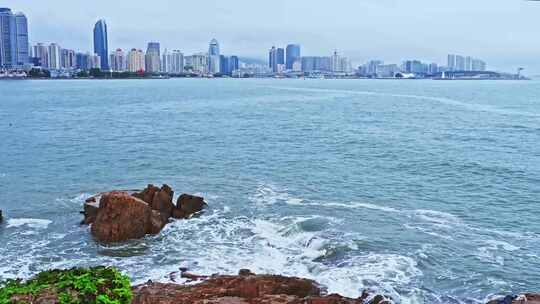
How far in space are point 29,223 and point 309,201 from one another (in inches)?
691

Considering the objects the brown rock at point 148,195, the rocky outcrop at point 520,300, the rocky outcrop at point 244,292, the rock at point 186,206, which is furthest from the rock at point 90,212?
the rocky outcrop at point 520,300

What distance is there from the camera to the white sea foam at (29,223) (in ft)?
104

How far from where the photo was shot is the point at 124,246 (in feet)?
93.0

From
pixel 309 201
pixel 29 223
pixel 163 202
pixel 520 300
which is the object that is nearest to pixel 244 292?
pixel 520 300

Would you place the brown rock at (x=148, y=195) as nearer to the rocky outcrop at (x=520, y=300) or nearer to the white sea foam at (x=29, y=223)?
the white sea foam at (x=29, y=223)

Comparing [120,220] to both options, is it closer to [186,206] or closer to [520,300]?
[186,206]

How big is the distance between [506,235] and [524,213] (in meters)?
4.76

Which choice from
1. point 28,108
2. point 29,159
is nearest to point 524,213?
point 29,159

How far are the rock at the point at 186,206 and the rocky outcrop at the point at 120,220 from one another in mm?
3261

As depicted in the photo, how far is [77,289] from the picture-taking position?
39.5 ft

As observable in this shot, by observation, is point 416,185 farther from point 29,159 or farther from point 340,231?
point 29,159

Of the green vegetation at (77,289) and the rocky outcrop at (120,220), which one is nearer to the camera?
the green vegetation at (77,289)

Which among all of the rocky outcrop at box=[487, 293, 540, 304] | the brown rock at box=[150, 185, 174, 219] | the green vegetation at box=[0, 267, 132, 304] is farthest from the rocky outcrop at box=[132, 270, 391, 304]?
the brown rock at box=[150, 185, 174, 219]

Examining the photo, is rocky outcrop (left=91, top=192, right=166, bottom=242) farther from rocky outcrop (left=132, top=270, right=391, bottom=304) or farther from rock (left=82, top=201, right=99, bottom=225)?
rocky outcrop (left=132, top=270, right=391, bottom=304)
